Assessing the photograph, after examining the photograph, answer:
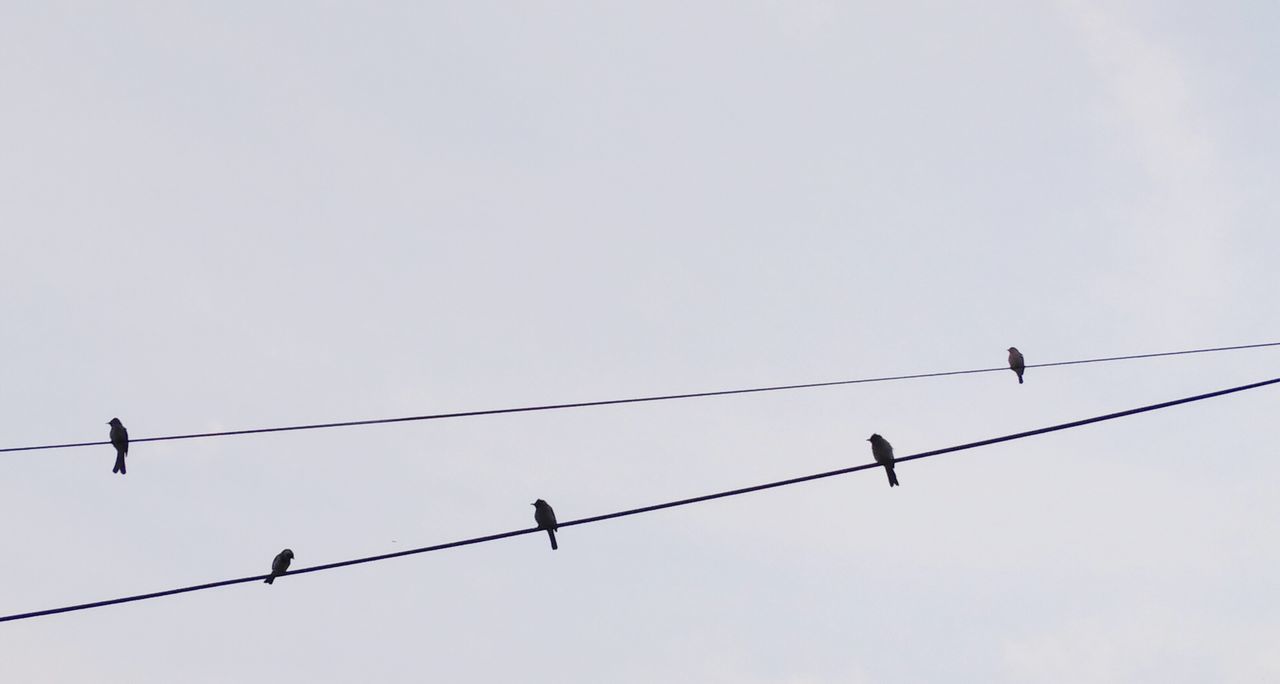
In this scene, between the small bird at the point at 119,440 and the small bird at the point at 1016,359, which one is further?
the small bird at the point at 1016,359

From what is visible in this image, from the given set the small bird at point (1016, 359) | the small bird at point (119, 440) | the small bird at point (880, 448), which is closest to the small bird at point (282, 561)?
the small bird at point (119, 440)

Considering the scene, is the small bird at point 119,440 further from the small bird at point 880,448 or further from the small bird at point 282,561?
the small bird at point 880,448

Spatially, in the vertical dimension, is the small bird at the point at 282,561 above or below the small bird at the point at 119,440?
below

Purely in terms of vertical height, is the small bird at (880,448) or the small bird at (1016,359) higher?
the small bird at (1016,359)

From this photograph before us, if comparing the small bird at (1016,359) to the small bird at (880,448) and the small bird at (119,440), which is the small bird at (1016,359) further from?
the small bird at (119,440)

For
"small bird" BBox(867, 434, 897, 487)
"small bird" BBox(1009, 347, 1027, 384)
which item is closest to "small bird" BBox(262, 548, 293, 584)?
"small bird" BBox(867, 434, 897, 487)

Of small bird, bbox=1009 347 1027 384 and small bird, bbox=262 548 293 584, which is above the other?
small bird, bbox=1009 347 1027 384

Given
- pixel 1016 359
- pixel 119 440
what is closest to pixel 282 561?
pixel 119 440

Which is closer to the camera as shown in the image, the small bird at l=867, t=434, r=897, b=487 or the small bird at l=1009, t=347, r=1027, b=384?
the small bird at l=867, t=434, r=897, b=487

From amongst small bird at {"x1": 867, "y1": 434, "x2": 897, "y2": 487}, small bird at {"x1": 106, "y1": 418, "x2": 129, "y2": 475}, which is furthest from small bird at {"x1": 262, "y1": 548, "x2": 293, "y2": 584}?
small bird at {"x1": 867, "y1": 434, "x2": 897, "y2": 487}

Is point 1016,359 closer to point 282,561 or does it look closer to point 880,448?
point 880,448

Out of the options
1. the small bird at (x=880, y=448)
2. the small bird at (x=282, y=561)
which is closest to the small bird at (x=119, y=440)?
the small bird at (x=282, y=561)

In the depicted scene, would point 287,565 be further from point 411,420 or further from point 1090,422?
point 1090,422

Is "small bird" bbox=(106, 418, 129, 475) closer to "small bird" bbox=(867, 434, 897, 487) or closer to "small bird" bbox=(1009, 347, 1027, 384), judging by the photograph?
"small bird" bbox=(867, 434, 897, 487)
